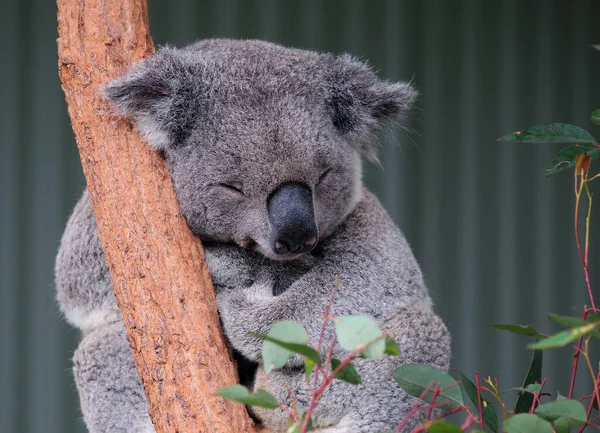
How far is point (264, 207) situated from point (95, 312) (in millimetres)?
722

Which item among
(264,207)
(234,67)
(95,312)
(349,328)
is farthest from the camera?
(95,312)

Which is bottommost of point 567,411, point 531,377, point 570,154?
point 531,377

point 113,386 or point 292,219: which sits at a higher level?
point 292,219

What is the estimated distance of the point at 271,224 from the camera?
2068 mm

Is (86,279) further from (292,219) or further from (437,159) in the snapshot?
(437,159)

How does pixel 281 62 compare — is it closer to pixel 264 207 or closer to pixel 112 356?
pixel 264 207

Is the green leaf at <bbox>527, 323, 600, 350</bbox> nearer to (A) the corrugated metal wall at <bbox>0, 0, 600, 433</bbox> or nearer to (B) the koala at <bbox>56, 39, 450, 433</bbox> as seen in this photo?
(B) the koala at <bbox>56, 39, 450, 433</bbox>

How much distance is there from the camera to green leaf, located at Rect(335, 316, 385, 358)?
3.65 ft

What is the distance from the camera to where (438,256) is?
5051 mm

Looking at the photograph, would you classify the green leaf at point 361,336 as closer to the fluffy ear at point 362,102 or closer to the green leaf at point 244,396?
the green leaf at point 244,396

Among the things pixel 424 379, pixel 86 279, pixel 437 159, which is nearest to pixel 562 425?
pixel 424 379

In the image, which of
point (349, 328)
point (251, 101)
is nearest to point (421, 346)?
point (251, 101)

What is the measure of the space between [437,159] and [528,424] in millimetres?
3890

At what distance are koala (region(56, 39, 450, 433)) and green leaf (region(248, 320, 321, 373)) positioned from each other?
0.79 meters
